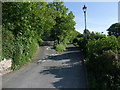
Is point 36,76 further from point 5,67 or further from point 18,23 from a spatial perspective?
point 18,23

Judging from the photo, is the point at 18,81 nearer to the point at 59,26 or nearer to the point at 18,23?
the point at 18,23

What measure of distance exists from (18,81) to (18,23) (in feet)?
16.8

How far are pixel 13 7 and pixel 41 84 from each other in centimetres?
707

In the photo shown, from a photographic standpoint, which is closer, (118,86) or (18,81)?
(118,86)

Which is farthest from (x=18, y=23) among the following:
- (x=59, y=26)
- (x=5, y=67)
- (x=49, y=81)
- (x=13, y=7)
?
(x=59, y=26)

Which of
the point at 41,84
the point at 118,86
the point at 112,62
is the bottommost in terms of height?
the point at 41,84

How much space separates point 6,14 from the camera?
12.3 metres

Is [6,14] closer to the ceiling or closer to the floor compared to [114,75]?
closer to the ceiling

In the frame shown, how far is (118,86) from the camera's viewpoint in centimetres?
594

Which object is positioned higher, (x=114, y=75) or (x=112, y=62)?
(x=112, y=62)

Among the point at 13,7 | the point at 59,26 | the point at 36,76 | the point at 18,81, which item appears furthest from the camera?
the point at 59,26

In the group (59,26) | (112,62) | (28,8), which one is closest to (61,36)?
(59,26)

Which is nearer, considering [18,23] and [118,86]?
[118,86]

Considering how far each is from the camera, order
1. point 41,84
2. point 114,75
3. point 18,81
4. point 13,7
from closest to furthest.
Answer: point 114,75 < point 41,84 < point 18,81 < point 13,7
